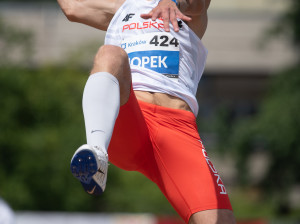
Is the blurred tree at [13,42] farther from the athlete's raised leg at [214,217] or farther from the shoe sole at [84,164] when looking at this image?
the shoe sole at [84,164]

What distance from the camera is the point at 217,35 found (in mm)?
21266

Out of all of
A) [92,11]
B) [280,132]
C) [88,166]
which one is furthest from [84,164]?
[280,132]

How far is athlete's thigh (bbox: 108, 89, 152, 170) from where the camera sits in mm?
3754

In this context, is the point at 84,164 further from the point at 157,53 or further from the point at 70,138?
the point at 70,138

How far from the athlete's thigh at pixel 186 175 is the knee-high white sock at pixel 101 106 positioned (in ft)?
2.03

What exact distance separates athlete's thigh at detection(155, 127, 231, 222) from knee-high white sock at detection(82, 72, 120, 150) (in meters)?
0.62

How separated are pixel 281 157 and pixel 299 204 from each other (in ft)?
18.3

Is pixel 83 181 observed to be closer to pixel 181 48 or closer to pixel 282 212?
pixel 181 48

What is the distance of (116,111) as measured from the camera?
345 centimetres

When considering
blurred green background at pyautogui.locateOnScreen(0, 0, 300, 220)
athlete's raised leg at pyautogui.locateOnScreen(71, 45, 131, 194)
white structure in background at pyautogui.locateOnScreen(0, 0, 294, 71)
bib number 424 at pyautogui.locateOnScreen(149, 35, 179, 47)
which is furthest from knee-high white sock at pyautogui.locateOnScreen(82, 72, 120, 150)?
white structure in background at pyautogui.locateOnScreen(0, 0, 294, 71)

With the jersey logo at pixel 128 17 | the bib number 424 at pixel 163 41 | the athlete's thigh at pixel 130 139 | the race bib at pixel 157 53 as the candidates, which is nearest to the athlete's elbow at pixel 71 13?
the jersey logo at pixel 128 17

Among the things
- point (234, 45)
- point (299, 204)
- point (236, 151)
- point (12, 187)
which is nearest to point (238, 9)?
point (234, 45)

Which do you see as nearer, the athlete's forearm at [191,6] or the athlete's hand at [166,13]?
the athlete's hand at [166,13]

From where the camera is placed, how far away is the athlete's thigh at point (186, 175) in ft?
12.6
